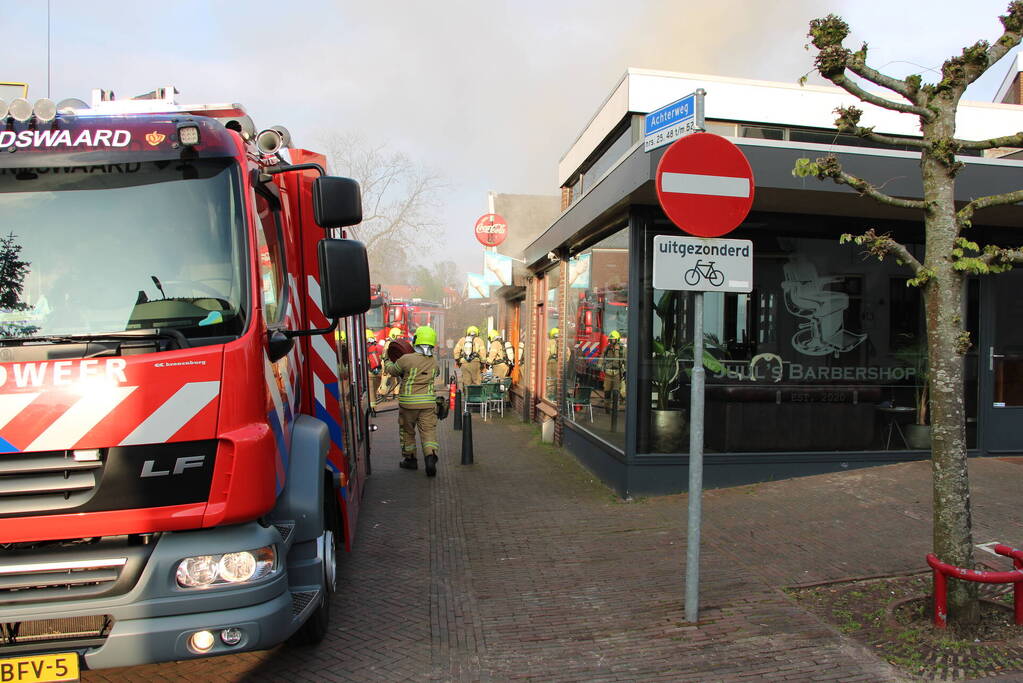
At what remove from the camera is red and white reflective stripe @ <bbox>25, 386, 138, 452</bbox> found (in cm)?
291

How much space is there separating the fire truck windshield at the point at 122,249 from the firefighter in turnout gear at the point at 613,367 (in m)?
5.51

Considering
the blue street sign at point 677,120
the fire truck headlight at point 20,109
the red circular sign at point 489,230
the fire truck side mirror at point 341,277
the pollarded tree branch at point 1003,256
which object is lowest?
the fire truck side mirror at point 341,277

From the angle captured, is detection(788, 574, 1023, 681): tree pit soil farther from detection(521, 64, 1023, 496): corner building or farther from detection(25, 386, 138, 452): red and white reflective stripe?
detection(25, 386, 138, 452): red and white reflective stripe

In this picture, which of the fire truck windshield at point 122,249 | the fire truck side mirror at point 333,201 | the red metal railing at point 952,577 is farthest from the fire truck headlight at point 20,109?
the red metal railing at point 952,577

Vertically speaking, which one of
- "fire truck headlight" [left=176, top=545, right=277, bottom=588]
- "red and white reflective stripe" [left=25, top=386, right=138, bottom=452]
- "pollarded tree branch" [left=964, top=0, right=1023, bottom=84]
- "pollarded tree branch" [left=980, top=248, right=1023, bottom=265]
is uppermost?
"pollarded tree branch" [left=964, top=0, right=1023, bottom=84]

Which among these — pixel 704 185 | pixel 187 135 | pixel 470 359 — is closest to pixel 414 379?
pixel 704 185

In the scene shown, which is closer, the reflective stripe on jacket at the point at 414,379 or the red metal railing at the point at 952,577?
the red metal railing at the point at 952,577

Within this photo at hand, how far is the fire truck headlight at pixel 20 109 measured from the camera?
335 centimetres

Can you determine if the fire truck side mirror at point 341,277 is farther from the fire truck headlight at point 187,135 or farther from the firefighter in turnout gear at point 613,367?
the firefighter in turnout gear at point 613,367

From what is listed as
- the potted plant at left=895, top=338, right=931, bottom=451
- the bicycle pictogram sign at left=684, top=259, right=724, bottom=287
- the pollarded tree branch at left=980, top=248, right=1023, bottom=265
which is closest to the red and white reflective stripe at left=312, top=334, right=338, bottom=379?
the bicycle pictogram sign at left=684, top=259, right=724, bottom=287

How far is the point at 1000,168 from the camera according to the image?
23.7 ft

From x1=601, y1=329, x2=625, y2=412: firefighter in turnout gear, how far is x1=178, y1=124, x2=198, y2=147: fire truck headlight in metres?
5.64

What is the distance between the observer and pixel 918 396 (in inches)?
334

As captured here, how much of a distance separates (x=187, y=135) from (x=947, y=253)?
14.1 feet
